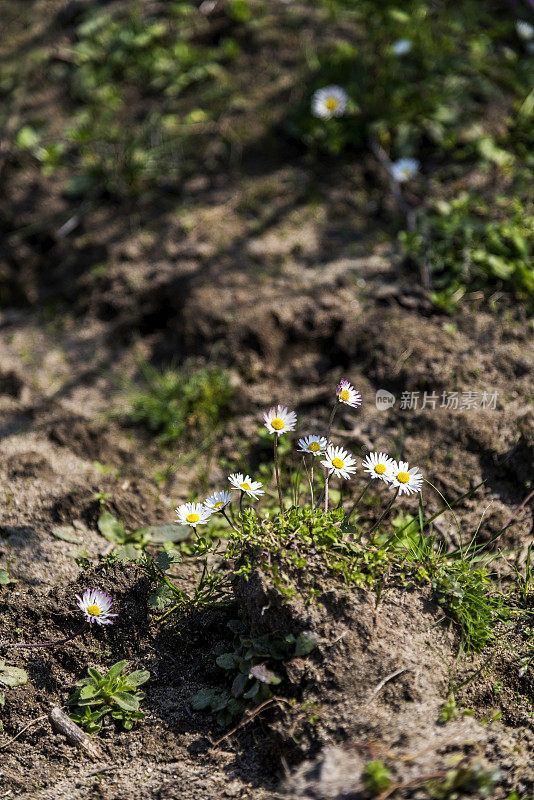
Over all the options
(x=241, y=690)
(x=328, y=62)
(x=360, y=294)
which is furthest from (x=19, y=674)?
(x=328, y=62)

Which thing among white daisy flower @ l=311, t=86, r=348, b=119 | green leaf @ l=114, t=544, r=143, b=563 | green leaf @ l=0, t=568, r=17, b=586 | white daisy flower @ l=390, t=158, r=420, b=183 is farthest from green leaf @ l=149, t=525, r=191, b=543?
white daisy flower @ l=311, t=86, r=348, b=119

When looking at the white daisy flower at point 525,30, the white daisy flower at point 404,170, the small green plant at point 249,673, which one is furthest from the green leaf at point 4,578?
the white daisy flower at point 525,30

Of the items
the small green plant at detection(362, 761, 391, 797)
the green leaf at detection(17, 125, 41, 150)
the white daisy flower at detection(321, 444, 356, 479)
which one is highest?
the green leaf at detection(17, 125, 41, 150)

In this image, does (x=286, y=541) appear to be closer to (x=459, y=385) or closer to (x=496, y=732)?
(x=496, y=732)

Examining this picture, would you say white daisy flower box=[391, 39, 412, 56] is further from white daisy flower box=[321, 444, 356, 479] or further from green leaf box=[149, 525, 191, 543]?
green leaf box=[149, 525, 191, 543]

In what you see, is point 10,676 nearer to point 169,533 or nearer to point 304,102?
point 169,533
